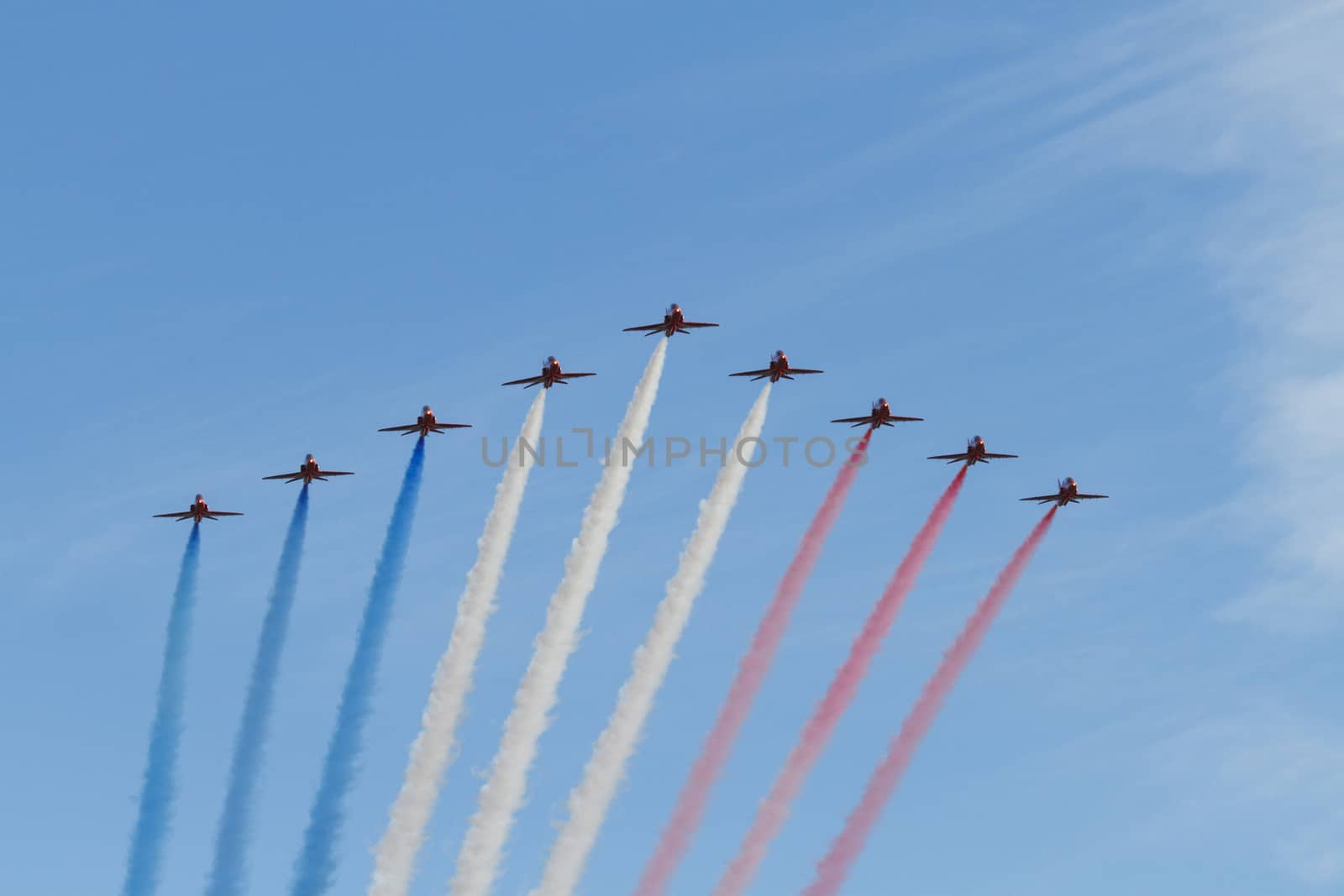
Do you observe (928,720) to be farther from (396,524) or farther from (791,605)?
(396,524)

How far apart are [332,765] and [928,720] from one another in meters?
34.9

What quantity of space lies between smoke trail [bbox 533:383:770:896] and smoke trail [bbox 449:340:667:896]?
381 centimetres

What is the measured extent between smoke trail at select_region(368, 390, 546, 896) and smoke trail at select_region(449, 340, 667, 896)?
380cm

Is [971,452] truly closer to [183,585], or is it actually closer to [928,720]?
[928,720]

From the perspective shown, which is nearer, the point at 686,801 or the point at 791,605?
the point at 686,801

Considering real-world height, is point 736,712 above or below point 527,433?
below

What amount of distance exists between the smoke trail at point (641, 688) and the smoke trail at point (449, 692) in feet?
29.1

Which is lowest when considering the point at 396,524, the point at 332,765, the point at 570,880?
the point at 570,880

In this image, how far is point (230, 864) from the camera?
10300 cm

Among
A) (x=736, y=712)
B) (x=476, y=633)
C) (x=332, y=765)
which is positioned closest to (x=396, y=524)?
(x=476, y=633)

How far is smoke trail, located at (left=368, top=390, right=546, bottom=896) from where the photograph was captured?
10444cm

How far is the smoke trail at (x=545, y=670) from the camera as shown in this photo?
4063 inches

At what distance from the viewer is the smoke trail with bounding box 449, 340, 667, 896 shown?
10319cm

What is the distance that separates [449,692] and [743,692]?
1773 centimetres
